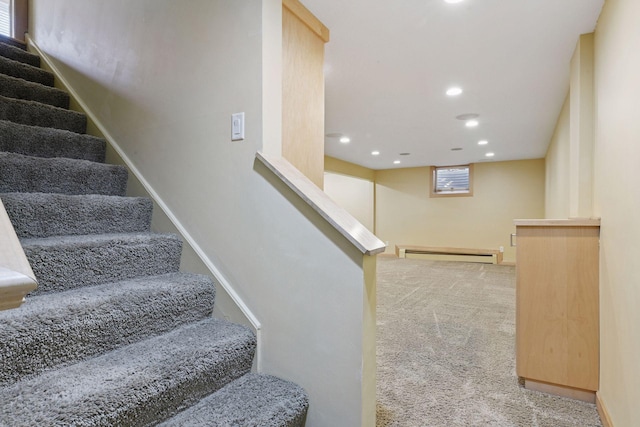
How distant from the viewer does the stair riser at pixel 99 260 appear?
4.07ft

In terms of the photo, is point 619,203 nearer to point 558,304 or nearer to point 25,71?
point 558,304

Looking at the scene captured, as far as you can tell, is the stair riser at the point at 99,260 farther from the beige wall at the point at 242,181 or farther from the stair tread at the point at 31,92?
the stair tread at the point at 31,92

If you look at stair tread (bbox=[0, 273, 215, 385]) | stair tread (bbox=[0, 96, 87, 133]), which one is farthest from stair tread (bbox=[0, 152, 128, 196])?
stair tread (bbox=[0, 273, 215, 385])

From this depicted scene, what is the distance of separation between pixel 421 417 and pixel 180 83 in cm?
198

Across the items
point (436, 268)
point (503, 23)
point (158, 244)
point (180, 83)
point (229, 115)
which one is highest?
point (503, 23)

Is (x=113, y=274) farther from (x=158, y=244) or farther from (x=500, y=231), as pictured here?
(x=500, y=231)

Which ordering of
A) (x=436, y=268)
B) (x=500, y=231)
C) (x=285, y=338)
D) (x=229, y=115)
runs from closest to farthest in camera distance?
(x=285, y=338), (x=229, y=115), (x=436, y=268), (x=500, y=231)

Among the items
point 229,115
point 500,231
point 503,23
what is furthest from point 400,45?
point 500,231

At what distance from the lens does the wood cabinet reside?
1.77 meters

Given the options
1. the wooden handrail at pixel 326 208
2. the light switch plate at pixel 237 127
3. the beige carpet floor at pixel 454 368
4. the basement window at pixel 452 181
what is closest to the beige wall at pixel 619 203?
the beige carpet floor at pixel 454 368

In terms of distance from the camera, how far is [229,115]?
151cm

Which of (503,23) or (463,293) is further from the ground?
(503,23)

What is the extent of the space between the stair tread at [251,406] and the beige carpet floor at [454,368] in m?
0.54

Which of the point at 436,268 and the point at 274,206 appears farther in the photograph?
the point at 436,268
